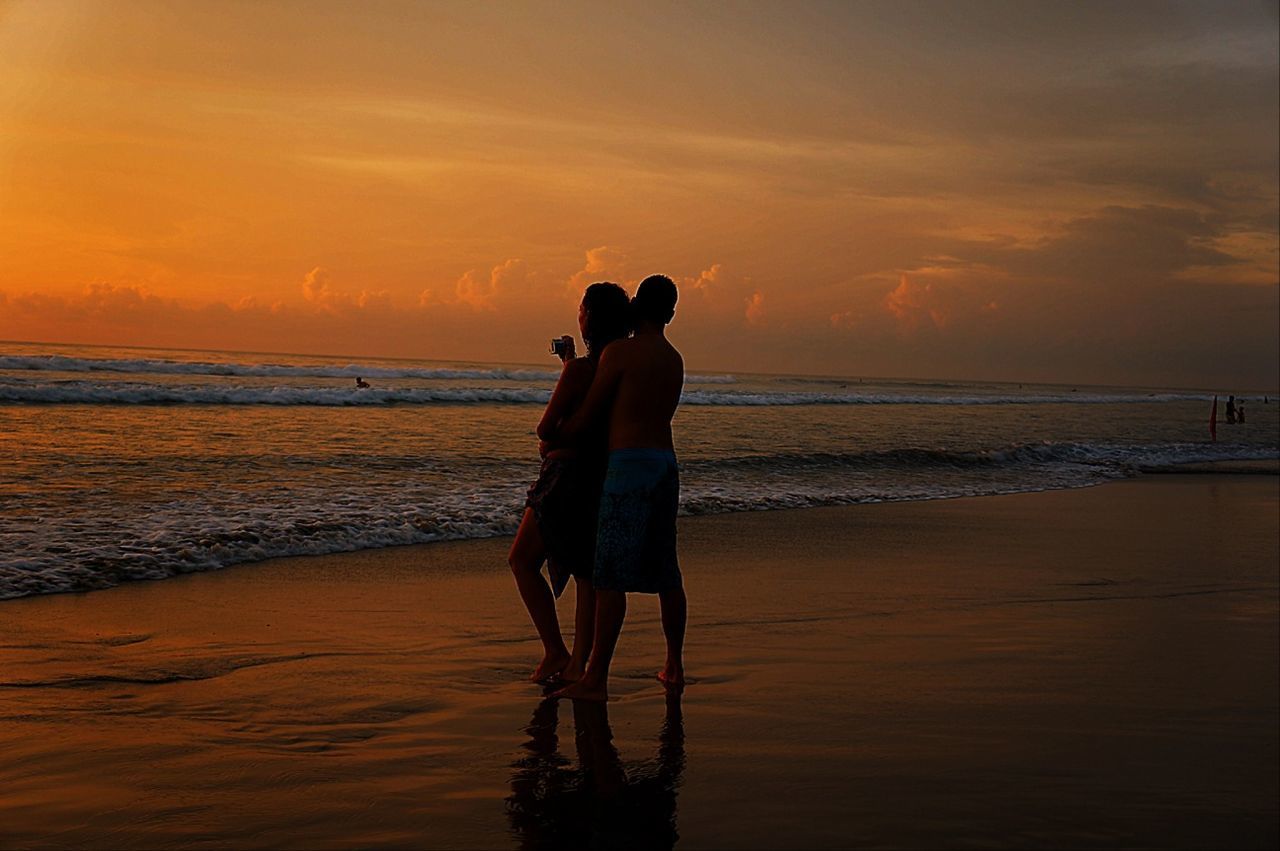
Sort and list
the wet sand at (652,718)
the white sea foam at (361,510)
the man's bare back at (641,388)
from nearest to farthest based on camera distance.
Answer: the wet sand at (652,718) < the man's bare back at (641,388) < the white sea foam at (361,510)

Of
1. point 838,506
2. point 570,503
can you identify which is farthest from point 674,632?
point 838,506

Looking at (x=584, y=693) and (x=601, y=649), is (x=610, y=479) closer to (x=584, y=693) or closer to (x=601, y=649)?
(x=601, y=649)

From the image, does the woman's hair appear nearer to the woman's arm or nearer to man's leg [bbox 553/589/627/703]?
the woman's arm

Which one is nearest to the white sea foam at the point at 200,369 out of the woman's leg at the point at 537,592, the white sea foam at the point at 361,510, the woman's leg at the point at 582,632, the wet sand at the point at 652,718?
the white sea foam at the point at 361,510

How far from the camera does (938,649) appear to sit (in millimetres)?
6305

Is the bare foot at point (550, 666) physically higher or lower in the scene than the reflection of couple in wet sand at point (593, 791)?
higher

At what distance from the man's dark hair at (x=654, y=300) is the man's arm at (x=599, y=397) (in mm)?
253

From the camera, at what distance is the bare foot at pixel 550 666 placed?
17.9 ft

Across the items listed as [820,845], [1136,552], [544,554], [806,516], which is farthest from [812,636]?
[806,516]

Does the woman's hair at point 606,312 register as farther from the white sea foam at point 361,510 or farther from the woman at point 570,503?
the white sea foam at point 361,510

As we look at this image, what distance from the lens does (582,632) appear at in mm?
5340

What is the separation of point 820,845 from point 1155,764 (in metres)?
1.63

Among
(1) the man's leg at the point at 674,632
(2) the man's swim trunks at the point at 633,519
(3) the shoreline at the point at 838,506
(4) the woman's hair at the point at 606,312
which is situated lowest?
(3) the shoreline at the point at 838,506

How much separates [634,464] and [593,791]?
1.56 metres
